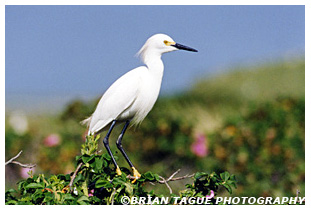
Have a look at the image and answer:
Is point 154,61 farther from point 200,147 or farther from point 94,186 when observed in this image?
point 200,147

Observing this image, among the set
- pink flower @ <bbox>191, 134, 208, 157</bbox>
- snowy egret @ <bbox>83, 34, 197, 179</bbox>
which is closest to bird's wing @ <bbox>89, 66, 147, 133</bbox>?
snowy egret @ <bbox>83, 34, 197, 179</bbox>

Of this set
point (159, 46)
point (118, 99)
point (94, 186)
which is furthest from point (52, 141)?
point (94, 186)

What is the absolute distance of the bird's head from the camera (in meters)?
3.03

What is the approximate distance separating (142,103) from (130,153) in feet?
8.63

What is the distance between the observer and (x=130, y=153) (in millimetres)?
5566

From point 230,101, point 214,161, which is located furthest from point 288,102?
point 230,101

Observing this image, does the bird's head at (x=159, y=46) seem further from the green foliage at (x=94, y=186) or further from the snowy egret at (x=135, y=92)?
the green foliage at (x=94, y=186)

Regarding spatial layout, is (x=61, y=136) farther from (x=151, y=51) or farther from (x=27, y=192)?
(x=27, y=192)

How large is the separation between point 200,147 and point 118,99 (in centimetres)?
255

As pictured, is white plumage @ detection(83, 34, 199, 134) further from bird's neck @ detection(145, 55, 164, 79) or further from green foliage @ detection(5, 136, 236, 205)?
green foliage @ detection(5, 136, 236, 205)

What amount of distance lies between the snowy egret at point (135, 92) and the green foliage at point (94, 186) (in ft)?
1.78

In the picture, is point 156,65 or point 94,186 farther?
point 156,65

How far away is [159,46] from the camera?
120 inches

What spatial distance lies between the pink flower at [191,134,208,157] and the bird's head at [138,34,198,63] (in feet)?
8.06
